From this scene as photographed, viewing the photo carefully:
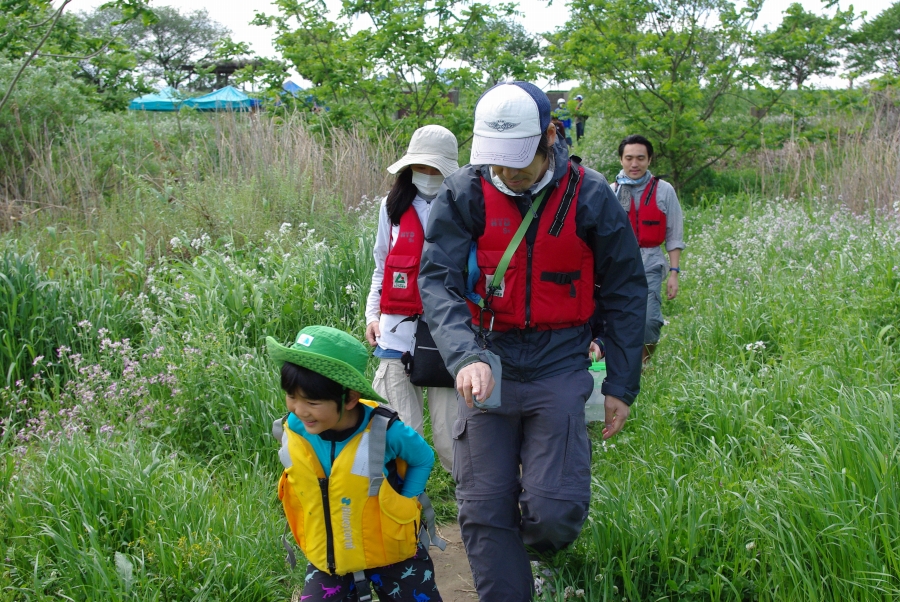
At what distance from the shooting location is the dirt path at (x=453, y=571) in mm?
3602

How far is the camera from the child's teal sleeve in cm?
270

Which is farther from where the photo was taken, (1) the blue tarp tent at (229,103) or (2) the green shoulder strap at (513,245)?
(1) the blue tarp tent at (229,103)

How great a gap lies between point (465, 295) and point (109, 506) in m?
1.88

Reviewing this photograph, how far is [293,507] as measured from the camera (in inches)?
110

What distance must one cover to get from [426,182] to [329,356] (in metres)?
1.56

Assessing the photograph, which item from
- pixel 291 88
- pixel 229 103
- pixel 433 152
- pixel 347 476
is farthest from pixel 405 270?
pixel 291 88

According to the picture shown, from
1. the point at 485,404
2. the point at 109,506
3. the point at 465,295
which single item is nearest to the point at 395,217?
the point at 465,295

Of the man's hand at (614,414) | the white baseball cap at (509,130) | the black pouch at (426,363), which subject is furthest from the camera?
the black pouch at (426,363)

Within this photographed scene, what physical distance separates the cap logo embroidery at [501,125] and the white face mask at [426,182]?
1153mm

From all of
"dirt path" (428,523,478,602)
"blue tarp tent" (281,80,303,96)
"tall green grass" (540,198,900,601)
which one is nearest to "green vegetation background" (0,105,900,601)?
"tall green grass" (540,198,900,601)

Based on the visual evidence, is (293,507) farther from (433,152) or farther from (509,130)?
(433,152)

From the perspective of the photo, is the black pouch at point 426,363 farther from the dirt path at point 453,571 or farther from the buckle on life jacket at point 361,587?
the buckle on life jacket at point 361,587

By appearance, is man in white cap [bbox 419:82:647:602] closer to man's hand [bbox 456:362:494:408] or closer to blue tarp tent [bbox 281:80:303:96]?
man's hand [bbox 456:362:494:408]

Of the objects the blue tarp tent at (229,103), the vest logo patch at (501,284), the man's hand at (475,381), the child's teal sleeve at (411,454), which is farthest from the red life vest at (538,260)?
the blue tarp tent at (229,103)
